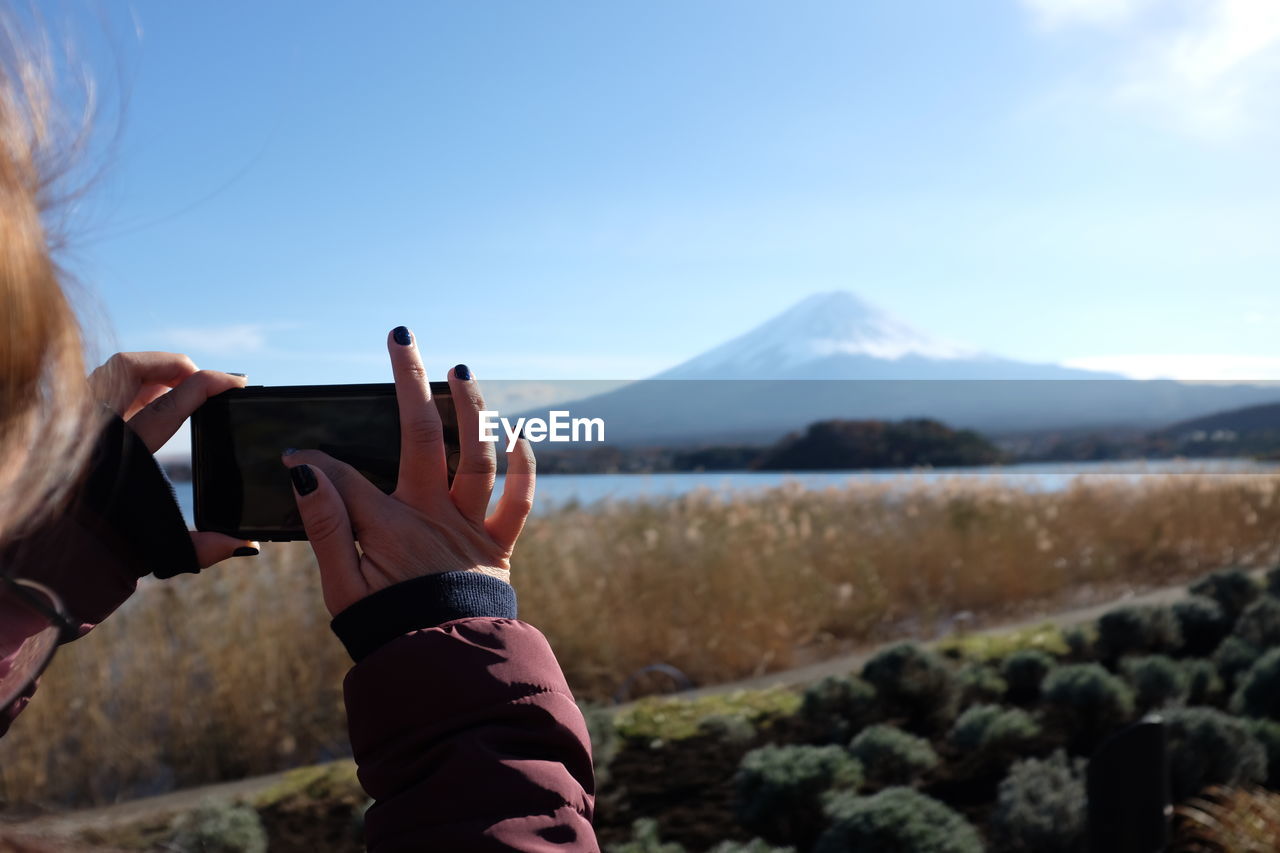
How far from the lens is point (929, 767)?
4348 millimetres

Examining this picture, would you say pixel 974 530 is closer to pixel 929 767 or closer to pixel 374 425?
pixel 929 767

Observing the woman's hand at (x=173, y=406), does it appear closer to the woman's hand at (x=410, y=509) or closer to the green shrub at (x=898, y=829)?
the woman's hand at (x=410, y=509)

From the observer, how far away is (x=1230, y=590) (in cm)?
665

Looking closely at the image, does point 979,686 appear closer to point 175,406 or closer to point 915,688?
point 915,688

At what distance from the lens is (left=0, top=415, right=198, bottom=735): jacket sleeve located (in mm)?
916

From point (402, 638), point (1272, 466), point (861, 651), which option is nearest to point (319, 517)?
point (402, 638)

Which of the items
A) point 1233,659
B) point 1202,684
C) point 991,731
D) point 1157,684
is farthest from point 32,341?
point 1233,659

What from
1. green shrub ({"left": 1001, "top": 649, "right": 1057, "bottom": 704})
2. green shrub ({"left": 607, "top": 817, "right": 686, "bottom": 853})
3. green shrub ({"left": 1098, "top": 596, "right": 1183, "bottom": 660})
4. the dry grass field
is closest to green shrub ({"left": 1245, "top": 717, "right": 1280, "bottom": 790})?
green shrub ({"left": 1001, "top": 649, "right": 1057, "bottom": 704})

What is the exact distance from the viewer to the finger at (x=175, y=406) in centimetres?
121

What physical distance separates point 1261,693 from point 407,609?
5.37 metres

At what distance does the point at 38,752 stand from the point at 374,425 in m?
4.58

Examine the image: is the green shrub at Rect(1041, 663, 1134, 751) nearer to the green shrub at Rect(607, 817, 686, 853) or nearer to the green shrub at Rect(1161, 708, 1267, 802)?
the green shrub at Rect(1161, 708, 1267, 802)

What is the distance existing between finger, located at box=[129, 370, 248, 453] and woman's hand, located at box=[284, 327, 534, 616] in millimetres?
225

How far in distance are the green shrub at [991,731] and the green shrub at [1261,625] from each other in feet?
6.95
